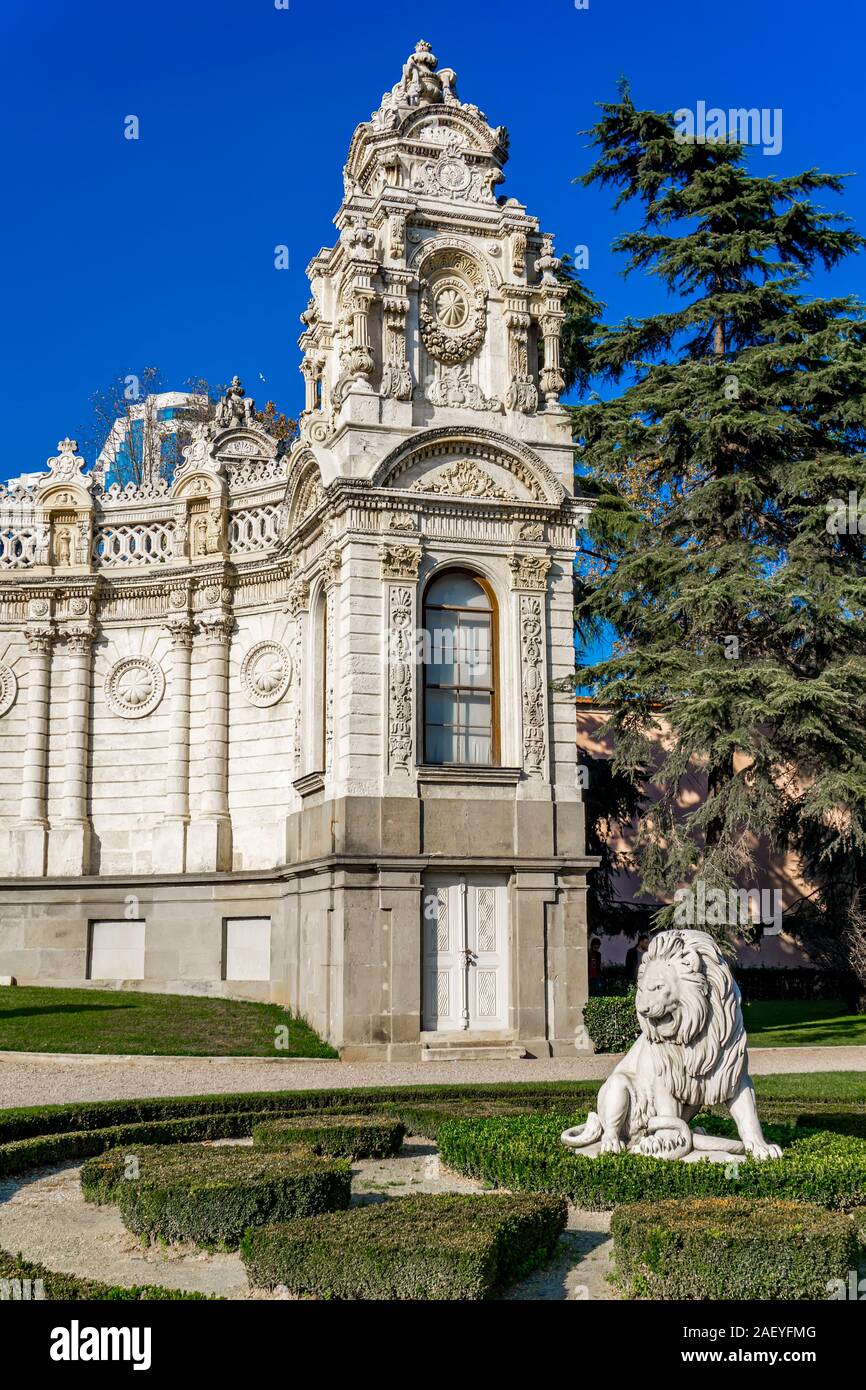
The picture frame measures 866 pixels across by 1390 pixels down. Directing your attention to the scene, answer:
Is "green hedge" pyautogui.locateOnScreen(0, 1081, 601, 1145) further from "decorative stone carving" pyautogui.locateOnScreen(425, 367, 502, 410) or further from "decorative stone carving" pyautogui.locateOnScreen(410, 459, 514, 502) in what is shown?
"decorative stone carving" pyautogui.locateOnScreen(425, 367, 502, 410)

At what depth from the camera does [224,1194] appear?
9.34 m

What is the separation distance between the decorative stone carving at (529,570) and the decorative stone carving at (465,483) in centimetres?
103

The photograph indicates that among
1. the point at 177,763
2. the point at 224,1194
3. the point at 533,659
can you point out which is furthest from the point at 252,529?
the point at 224,1194

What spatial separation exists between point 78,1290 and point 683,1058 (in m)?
4.59

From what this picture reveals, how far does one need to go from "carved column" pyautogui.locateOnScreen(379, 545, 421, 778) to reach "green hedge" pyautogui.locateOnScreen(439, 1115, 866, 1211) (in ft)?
35.2

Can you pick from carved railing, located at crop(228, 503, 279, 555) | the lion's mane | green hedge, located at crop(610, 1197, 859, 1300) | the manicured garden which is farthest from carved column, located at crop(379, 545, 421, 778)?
green hedge, located at crop(610, 1197, 859, 1300)

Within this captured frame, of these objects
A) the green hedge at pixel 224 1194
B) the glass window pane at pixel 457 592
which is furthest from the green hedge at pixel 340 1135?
the glass window pane at pixel 457 592

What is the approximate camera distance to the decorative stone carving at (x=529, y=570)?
23.2 metres

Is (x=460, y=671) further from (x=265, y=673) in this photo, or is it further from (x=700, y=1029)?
(x=700, y=1029)

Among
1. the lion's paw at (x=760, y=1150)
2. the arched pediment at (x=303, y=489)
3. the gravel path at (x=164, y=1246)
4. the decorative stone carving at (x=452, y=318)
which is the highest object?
the decorative stone carving at (x=452, y=318)

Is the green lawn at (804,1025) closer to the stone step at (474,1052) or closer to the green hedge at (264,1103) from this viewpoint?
the stone step at (474,1052)

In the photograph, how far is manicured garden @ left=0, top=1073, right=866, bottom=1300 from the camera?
25.2 feet
